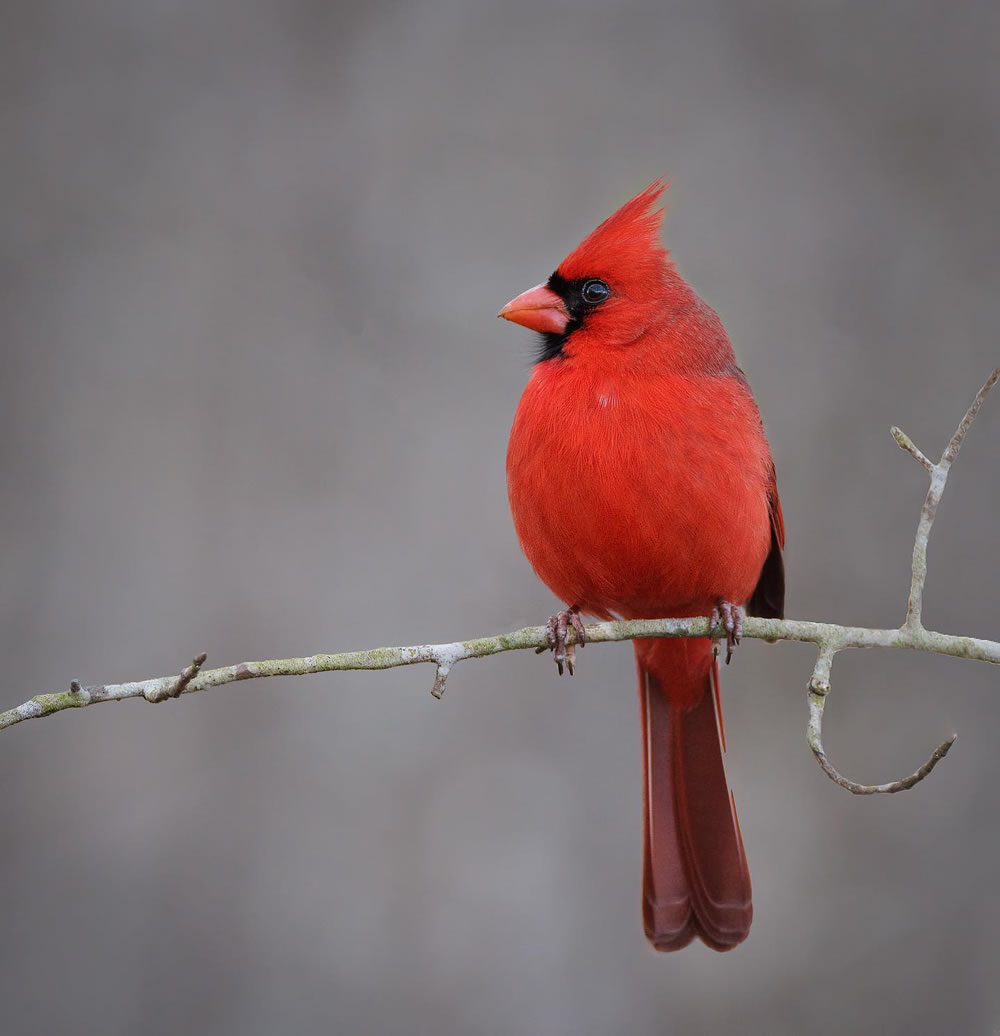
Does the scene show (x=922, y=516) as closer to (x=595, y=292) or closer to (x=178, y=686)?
(x=595, y=292)

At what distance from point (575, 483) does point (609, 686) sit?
144cm

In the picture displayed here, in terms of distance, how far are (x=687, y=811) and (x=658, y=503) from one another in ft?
2.63

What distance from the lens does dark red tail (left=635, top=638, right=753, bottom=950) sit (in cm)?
279

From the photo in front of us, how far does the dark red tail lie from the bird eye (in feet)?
2.48

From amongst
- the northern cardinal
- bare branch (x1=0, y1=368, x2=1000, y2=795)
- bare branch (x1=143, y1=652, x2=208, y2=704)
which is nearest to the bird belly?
the northern cardinal

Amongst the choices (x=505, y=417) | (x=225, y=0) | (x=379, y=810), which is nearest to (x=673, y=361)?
(x=505, y=417)

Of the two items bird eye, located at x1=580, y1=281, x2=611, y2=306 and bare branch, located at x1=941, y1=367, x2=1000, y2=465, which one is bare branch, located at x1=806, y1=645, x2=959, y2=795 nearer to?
bare branch, located at x1=941, y1=367, x2=1000, y2=465

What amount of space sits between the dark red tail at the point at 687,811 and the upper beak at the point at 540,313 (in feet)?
2.39

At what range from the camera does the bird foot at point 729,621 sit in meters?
2.46

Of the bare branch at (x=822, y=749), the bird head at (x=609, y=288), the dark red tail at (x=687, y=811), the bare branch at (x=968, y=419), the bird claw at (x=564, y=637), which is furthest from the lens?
the dark red tail at (x=687, y=811)

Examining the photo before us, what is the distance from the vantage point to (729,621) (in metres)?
2.48

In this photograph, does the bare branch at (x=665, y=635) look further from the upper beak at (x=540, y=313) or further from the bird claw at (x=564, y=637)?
the upper beak at (x=540, y=313)

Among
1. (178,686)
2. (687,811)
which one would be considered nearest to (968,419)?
(687,811)

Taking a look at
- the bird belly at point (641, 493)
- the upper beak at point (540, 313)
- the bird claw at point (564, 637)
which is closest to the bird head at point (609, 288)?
the upper beak at point (540, 313)
